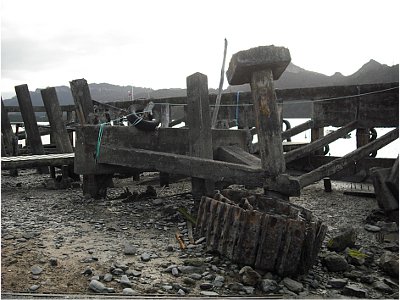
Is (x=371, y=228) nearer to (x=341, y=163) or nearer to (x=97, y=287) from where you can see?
(x=341, y=163)

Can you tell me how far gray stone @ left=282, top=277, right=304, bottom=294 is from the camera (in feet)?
11.3

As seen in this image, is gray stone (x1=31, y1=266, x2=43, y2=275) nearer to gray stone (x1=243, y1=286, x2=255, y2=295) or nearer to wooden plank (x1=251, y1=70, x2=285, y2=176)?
gray stone (x1=243, y1=286, x2=255, y2=295)

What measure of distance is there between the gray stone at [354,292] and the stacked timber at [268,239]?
1.42 feet

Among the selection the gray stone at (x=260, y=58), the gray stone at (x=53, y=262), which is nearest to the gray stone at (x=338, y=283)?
the gray stone at (x=260, y=58)

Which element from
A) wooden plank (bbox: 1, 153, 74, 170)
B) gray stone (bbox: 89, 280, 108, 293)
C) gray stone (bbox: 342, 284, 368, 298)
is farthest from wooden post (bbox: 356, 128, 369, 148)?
gray stone (bbox: 89, 280, 108, 293)

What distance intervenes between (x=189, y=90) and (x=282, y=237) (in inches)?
122

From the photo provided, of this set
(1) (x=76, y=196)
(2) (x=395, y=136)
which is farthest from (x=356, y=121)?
(1) (x=76, y=196)

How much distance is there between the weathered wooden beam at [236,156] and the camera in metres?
5.49

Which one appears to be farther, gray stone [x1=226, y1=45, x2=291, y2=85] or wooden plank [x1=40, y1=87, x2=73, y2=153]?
wooden plank [x1=40, y1=87, x2=73, y2=153]

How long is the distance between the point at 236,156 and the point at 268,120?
1.50m

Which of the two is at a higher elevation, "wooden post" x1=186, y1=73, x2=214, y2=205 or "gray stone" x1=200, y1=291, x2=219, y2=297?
"wooden post" x1=186, y1=73, x2=214, y2=205

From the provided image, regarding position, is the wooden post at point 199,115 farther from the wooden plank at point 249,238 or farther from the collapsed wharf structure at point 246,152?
the wooden plank at point 249,238

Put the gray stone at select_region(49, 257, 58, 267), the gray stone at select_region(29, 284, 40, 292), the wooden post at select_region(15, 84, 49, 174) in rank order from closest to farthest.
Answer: the gray stone at select_region(29, 284, 40, 292), the gray stone at select_region(49, 257, 58, 267), the wooden post at select_region(15, 84, 49, 174)

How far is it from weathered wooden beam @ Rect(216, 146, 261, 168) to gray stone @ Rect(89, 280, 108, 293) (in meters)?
2.69
